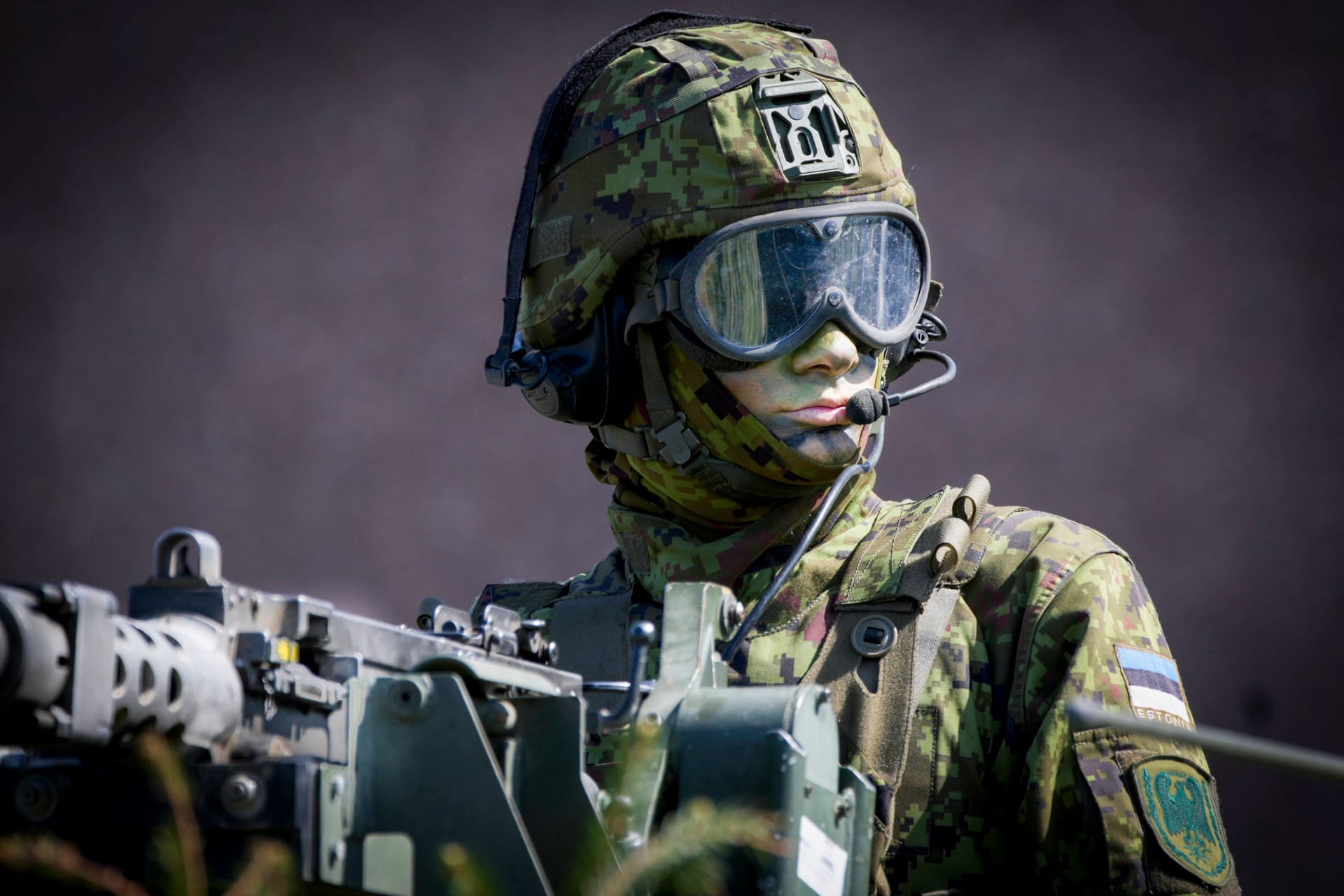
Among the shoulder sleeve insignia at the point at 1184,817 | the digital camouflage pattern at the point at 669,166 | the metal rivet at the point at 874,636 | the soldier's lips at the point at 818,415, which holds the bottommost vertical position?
the shoulder sleeve insignia at the point at 1184,817

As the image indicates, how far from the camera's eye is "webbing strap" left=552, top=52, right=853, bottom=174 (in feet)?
10.7

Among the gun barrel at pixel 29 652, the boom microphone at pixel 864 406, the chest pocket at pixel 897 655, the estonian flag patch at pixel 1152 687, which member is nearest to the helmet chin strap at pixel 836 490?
the boom microphone at pixel 864 406

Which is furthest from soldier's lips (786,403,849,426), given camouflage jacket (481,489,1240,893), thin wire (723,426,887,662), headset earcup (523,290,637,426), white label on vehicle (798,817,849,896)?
white label on vehicle (798,817,849,896)

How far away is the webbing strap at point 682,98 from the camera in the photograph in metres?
3.26

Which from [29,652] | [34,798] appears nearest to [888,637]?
[34,798]

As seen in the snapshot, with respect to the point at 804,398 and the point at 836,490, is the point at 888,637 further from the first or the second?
the point at 804,398

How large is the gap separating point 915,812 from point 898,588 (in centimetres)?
39

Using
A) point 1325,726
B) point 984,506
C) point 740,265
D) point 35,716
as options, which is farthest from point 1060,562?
point 1325,726

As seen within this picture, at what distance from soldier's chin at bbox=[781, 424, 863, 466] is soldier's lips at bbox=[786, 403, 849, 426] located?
0.05 ft

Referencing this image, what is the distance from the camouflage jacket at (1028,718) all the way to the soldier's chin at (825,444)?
162 mm

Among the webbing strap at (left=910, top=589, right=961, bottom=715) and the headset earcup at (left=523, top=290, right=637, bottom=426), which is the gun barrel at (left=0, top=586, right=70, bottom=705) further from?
the headset earcup at (left=523, top=290, right=637, bottom=426)

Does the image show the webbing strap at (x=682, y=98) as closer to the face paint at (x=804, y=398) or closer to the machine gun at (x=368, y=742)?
the face paint at (x=804, y=398)

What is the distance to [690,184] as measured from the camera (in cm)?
319

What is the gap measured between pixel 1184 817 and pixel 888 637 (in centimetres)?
56
